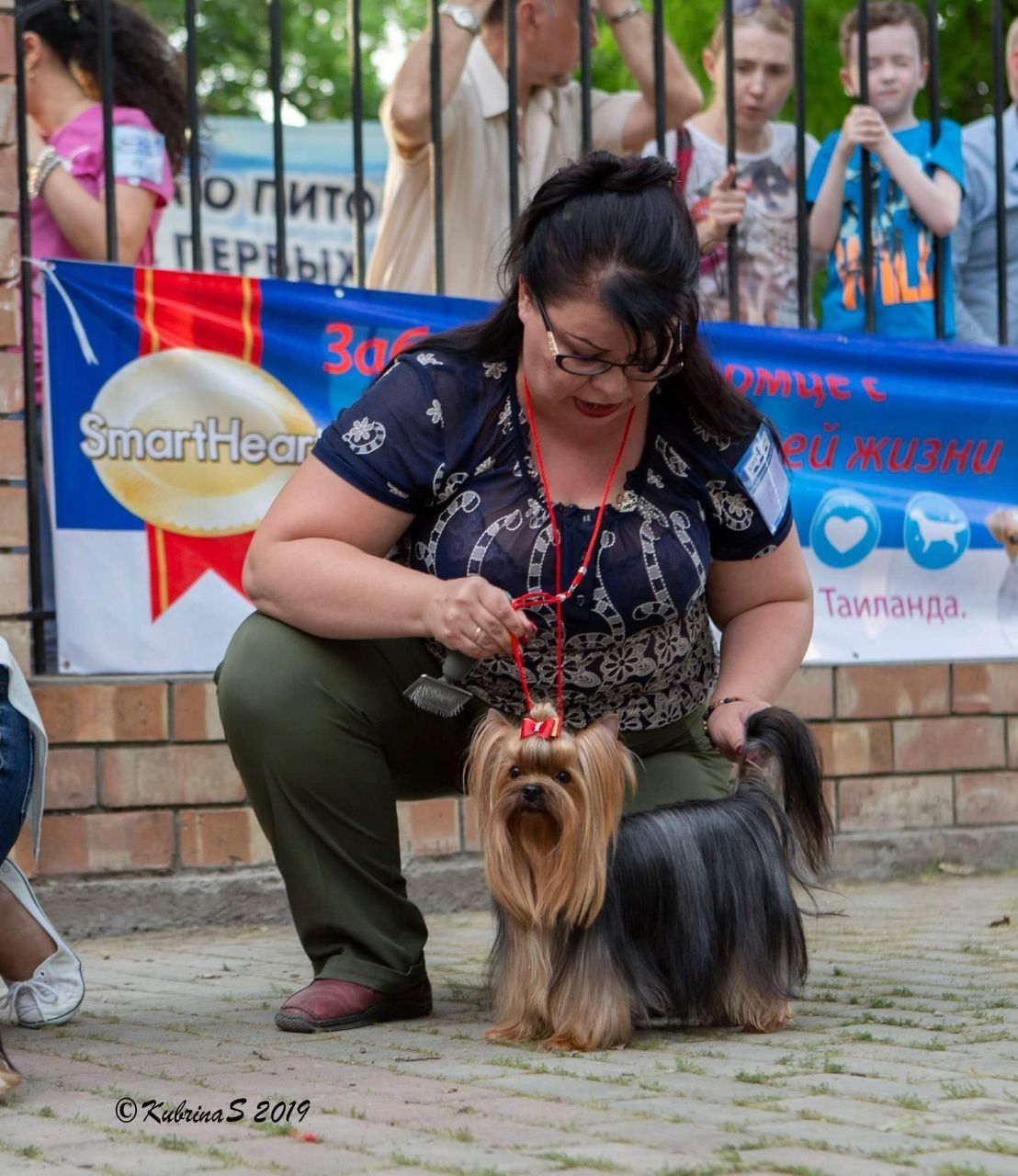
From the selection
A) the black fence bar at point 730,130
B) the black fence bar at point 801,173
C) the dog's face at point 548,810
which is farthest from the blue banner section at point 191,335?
the dog's face at point 548,810

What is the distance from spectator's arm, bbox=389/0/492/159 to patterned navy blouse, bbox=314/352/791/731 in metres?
2.03

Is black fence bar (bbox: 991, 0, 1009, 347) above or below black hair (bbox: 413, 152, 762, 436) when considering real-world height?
above

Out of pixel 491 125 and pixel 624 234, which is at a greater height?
pixel 491 125

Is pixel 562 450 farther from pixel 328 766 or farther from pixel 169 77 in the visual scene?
pixel 169 77

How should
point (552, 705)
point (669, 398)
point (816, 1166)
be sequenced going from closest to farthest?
point (816, 1166), point (552, 705), point (669, 398)

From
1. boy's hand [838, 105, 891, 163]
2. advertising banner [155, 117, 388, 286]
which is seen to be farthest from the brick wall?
advertising banner [155, 117, 388, 286]

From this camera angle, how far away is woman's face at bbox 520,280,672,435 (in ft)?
10.1

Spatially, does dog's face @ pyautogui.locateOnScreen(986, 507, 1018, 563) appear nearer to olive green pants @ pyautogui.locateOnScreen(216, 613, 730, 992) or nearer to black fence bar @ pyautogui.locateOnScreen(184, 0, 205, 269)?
olive green pants @ pyautogui.locateOnScreen(216, 613, 730, 992)

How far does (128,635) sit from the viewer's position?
4715 mm

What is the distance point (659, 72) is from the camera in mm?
5363

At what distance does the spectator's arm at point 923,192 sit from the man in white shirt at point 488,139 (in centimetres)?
68

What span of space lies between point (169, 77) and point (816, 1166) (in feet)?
12.9

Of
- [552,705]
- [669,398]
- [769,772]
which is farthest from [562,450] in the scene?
[769,772]

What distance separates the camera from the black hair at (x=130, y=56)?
5.02 meters
